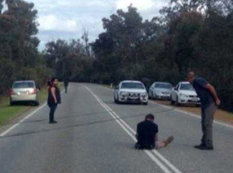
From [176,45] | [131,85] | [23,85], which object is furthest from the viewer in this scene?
[176,45]

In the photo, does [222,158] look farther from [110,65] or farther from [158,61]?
[110,65]

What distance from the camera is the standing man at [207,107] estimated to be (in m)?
17.6

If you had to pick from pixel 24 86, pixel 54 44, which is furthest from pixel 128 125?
pixel 54 44

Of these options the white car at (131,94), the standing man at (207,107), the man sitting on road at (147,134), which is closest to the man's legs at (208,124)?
the standing man at (207,107)

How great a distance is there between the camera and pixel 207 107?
1772cm

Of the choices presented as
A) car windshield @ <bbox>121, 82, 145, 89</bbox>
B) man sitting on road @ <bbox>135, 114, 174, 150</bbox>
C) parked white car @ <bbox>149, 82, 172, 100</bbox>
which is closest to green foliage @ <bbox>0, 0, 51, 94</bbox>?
car windshield @ <bbox>121, 82, 145, 89</bbox>

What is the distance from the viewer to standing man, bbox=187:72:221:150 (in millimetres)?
17625

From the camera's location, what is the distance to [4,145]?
18.8 meters

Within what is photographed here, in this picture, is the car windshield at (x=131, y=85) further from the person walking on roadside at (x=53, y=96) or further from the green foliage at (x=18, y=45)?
the person walking on roadside at (x=53, y=96)

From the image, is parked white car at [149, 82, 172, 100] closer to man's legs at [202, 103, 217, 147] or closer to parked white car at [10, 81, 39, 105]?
parked white car at [10, 81, 39, 105]

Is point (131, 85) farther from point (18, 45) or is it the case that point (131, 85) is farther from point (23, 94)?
point (18, 45)

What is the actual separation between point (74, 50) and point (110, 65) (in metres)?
44.0

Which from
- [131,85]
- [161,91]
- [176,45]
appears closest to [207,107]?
[131,85]

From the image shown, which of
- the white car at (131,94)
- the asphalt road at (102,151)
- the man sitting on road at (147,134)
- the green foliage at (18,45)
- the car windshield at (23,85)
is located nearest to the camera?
the asphalt road at (102,151)
